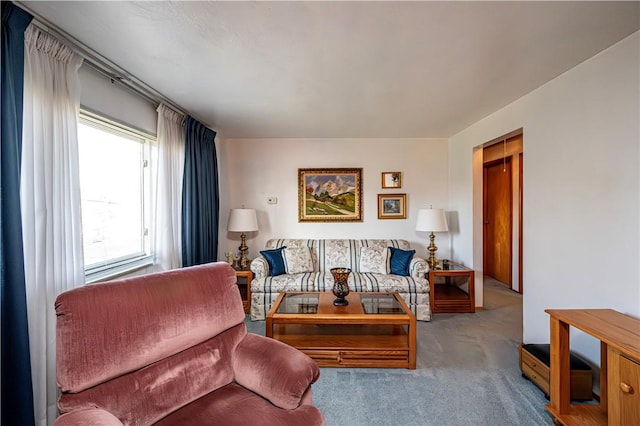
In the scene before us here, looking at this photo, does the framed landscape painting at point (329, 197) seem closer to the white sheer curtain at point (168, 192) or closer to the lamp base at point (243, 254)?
the lamp base at point (243, 254)

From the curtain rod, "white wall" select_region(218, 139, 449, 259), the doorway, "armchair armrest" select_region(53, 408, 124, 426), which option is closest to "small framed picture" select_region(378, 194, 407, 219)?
"white wall" select_region(218, 139, 449, 259)

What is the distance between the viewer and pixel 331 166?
4.12 m

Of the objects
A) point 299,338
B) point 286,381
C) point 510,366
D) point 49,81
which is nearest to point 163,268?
point 299,338

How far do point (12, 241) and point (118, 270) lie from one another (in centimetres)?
93

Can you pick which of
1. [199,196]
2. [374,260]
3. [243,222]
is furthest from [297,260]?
[199,196]

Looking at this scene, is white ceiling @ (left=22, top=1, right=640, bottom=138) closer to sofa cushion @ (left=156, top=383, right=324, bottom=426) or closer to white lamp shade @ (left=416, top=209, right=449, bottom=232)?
white lamp shade @ (left=416, top=209, right=449, bottom=232)

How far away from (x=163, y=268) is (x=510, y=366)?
3142 mm

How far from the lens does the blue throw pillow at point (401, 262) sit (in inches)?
137

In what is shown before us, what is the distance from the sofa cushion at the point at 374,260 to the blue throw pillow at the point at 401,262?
0.08m

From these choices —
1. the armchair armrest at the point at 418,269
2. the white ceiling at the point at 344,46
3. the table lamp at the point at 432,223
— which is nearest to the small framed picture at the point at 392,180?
the table lamp at the point at 432,223

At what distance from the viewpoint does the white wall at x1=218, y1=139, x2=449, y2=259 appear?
13.5 ft

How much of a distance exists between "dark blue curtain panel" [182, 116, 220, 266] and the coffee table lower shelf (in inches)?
54.3

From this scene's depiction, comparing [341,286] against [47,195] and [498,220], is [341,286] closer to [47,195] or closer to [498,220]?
[47,195]

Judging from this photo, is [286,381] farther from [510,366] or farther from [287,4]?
[510,366]
